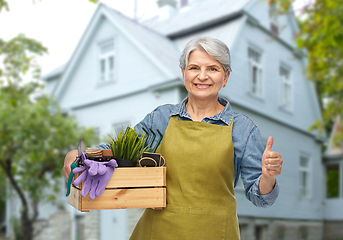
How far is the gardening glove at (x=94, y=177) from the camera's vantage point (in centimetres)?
156

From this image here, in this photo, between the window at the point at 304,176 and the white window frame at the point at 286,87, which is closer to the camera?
the white window frame at the point at 286,87

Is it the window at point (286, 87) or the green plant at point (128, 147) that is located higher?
the window at point (286, 87)

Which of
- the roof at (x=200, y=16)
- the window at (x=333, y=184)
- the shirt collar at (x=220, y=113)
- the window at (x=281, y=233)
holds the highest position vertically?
the roof at (x=200, y=16)

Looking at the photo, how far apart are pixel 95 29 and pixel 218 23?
3.56m

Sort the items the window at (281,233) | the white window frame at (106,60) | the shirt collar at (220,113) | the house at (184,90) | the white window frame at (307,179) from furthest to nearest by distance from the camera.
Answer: the white window frame at (307,179), the window at (281,233), the white window frame at (106,60), the house at (184,90), the shirt collar at (220,113)

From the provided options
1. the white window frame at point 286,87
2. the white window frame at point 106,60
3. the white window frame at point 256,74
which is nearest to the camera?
the white window frame at point 106,60

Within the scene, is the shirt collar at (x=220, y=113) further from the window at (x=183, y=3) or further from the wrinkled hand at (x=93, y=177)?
the window at (x=183, y=3)

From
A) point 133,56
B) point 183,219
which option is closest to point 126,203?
point 183,219

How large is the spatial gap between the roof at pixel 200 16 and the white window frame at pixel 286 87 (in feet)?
10.2

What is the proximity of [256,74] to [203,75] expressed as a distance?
10.7m

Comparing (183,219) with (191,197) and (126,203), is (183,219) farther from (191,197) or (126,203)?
(126,203)

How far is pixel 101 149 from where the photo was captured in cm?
182

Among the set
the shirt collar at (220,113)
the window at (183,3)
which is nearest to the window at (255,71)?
the window at (183,3)

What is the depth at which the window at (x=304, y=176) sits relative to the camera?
14250 millimetres
